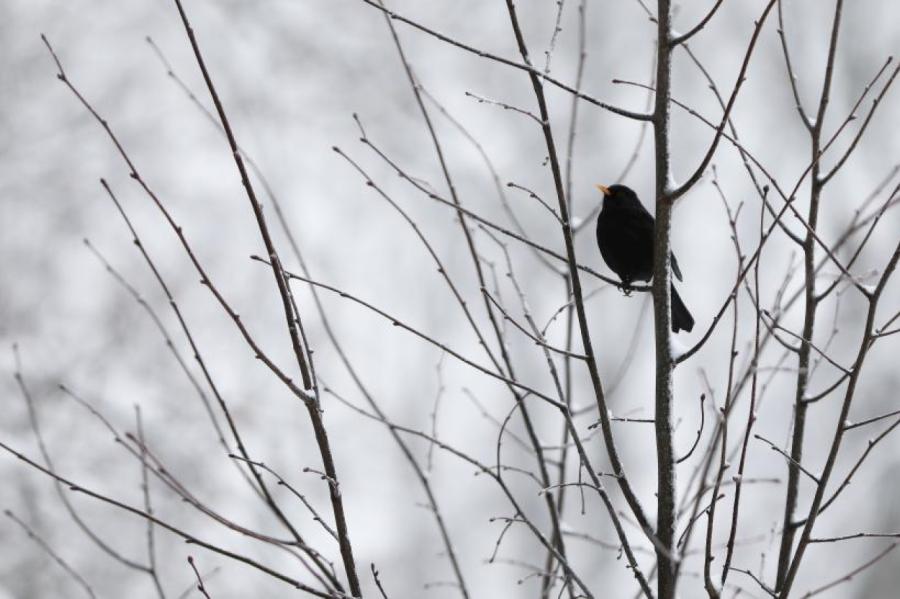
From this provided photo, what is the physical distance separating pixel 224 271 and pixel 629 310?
3.90 metres

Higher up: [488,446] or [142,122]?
[142,122]

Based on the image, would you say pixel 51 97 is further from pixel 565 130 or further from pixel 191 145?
pixel 565 130

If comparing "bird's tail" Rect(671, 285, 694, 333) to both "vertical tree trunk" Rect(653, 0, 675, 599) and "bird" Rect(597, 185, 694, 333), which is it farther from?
"vertical tree trunk" Rect(653, 0, 675, 599)

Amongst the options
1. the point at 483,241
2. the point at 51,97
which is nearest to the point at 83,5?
the point at 51,97

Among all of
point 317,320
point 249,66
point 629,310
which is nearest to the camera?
point 629,310

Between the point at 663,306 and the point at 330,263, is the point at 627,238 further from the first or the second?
the point at 330,263

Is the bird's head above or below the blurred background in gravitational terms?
below

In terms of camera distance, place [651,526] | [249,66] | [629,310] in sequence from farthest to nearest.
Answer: [249,66] < [629,310] < [651,526]

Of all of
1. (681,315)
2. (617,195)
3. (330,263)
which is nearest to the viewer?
(681,315)

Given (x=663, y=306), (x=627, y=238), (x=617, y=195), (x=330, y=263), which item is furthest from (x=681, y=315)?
(x=330, y=263)

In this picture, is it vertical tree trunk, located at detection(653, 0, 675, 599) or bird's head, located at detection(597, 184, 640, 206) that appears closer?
vertical tree trunk, located at detection(653, 0, 675, 599)

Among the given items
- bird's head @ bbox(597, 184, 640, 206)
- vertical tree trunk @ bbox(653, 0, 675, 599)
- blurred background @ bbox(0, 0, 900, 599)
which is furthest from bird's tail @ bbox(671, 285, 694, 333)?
blurred background @ bbox(0, 0, 900, 599)

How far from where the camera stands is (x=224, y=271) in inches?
366

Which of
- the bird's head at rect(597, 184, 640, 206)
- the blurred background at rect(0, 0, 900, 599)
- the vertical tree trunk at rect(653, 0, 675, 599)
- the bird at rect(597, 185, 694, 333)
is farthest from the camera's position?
the blurred background at rect(0, 0, 900, 599)
